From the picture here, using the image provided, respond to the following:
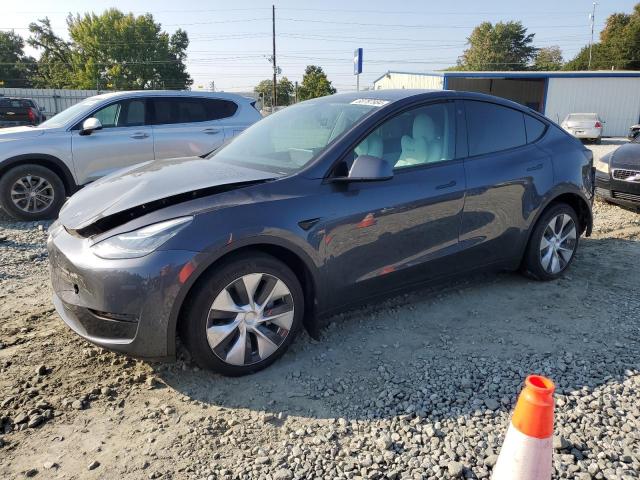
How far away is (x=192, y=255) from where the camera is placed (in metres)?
2.73

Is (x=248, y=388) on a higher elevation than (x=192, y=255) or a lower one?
lower

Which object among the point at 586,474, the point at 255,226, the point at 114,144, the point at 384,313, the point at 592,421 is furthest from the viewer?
the point at 114,144

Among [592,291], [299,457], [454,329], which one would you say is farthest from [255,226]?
[592,291]

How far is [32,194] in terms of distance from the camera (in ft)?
22.8

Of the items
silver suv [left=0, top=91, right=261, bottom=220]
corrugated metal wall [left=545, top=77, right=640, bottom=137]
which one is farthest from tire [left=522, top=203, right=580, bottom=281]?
corrugated metal wall [left=545, top=77, right=640, bottom=137]

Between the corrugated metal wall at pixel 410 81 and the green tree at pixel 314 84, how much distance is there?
685 cm

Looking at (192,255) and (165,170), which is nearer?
(192,255)

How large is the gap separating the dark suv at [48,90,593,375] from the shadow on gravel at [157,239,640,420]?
0.22 m

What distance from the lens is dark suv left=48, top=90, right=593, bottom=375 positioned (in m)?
2.77

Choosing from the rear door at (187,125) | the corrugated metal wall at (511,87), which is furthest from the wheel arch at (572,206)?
the corrugated metal wall at (511,87)

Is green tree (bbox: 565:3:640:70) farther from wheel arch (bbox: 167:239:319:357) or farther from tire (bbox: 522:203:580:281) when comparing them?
wheel arch (bbox: 167:239:319:357)

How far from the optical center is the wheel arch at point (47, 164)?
6780 mm

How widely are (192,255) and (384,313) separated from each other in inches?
70.1

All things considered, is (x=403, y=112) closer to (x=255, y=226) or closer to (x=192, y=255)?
(x=255, y=226)
